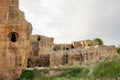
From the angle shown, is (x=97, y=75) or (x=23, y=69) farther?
(x=23, y=69)

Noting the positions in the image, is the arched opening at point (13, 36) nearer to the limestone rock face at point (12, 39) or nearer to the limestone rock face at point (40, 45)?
the limestone rock face at point (12, 39)

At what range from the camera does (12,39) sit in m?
51.5

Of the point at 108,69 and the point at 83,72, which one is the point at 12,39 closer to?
the point at 83,72

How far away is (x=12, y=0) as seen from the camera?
5247 centimetres

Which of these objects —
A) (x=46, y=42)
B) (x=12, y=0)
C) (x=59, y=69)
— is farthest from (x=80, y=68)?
(x=46, y=42)

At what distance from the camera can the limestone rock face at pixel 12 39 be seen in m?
49.6

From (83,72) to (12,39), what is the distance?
1103 cm

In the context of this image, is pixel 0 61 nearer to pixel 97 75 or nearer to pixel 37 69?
pixel 37 69

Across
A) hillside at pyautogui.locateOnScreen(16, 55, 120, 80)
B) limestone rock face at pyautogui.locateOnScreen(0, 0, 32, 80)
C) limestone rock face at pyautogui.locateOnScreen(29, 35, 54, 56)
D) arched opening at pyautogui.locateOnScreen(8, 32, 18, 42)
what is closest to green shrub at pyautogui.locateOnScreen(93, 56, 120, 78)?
hillside at pyautogui.locateOnScreen(16, 55, 120, 80)

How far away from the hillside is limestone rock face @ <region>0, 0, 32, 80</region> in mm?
1657

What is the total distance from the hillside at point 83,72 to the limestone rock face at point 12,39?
1.66 metres

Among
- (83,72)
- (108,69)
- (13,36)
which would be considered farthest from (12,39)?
(108,69)

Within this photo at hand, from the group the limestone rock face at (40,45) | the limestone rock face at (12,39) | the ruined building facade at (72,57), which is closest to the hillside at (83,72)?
the limestone rock face at (12,39)

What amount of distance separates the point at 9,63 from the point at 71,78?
9417 mm
